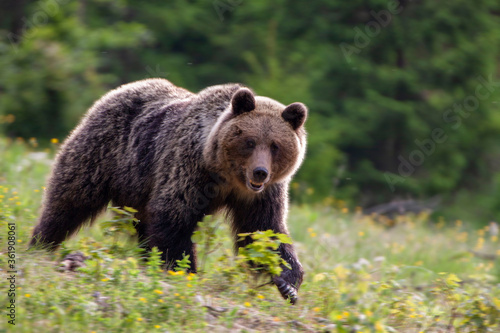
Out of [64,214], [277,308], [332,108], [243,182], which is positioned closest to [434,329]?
[277,308]

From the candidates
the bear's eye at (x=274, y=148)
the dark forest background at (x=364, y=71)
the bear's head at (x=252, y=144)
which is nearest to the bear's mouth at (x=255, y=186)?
the bear's head at (x=252, y=144)

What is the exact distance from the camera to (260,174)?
481 centimetres

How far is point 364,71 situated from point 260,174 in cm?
1409

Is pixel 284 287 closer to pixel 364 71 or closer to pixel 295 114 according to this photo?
pixel 295 114

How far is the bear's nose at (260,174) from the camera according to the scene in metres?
4.79

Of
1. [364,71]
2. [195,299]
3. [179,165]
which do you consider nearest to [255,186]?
[179,165]

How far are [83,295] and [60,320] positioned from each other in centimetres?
37

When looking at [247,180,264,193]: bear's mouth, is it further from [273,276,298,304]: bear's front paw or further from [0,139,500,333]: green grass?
[273,276,298,304]: bear's front paw

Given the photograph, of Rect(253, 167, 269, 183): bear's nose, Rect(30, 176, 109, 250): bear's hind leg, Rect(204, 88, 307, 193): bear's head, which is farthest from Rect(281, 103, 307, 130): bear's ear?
Rect(30, 176, 109, 250): bear's hind leg

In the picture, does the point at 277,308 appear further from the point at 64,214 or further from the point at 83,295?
the point at 64,214

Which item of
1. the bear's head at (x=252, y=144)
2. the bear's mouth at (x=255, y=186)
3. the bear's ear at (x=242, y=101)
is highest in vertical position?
the bear's ear at (x=242, y=101)

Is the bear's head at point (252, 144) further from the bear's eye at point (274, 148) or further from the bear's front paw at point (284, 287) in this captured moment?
the bear's front paw at point (284, 287)

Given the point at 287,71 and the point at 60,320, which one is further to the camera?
the point at 287,71

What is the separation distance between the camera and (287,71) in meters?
19.1
